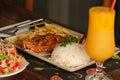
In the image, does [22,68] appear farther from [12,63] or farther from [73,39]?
[73,39]

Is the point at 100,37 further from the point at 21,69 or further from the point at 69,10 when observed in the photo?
the point at 69,10

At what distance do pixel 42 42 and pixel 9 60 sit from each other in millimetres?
200

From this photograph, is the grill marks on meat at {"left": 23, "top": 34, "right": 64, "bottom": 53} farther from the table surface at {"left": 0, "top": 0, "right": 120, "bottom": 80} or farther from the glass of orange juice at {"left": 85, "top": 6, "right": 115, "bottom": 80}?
the glass of orange juice at {"left": 85, "top": 6, "right": 115, "bottom": 80}

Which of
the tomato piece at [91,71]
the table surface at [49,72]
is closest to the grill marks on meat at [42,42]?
the table surface at [49,72]

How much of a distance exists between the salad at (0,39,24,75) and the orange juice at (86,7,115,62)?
0.27m

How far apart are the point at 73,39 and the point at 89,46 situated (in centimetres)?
16

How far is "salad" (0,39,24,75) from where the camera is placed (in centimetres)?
130

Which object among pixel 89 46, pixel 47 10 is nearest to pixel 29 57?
pixel 89 46

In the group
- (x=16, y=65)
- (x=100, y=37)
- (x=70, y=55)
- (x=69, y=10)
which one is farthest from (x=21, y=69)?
(x=69, y=10)

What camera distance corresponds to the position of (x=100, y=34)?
1.25 metres

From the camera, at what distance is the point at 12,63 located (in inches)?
51.8

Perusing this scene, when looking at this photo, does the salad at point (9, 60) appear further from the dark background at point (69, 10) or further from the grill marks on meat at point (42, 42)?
the dark background at point (69, 10)

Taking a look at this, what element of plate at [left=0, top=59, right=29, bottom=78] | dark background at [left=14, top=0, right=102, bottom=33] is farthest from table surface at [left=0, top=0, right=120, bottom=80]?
dark background at [left=14, top=0, right=102, bottom=33]

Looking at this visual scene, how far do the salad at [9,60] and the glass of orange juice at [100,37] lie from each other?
263 mm
